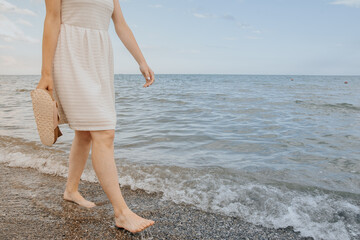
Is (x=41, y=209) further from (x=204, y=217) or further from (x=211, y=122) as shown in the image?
(x=211, y=122)

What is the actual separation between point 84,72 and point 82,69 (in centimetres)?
2

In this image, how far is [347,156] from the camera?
183 inches

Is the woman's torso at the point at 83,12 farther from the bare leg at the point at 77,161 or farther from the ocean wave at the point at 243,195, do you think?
the ocean wave at the point at 243,195

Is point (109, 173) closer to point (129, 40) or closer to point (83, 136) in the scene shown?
point (83, 136)

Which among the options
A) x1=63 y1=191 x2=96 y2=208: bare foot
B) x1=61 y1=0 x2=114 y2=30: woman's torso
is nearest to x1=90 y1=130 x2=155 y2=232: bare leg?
x1=63 y1=191 x2=96 y2=208: bare foot

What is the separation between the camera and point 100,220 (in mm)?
2391

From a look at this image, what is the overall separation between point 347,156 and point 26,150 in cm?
498

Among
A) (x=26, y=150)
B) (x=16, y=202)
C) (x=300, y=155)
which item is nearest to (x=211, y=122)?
(x=300, y=155)

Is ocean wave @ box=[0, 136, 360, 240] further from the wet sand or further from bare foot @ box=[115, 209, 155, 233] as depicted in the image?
bare foot @ box=[115, 209, 155, 233]

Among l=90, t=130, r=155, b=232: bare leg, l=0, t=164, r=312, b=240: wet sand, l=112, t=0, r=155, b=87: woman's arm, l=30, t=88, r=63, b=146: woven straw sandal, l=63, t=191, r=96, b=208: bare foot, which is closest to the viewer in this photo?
l=30, t=88, r=63, b=146: woven straw sandal

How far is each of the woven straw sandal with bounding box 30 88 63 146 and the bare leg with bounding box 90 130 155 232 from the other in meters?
0.26

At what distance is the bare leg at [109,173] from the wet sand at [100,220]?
8cm

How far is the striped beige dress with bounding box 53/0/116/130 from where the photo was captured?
200cm

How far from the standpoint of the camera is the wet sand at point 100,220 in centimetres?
219
